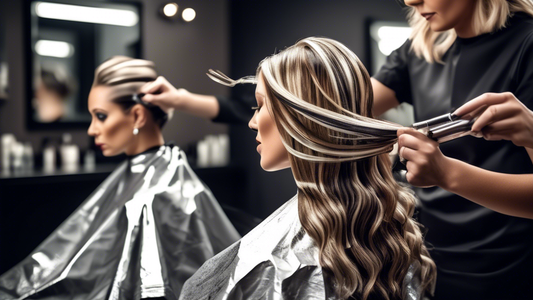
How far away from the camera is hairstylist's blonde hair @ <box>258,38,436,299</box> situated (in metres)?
0.95

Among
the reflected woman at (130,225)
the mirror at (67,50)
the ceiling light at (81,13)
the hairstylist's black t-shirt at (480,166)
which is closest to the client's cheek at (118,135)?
the reflected woman at (130,225)

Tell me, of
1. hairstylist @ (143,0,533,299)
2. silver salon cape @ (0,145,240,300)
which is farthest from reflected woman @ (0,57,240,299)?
hairstylist @ (143,0,533,299)

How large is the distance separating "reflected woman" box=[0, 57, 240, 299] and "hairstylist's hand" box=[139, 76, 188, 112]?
0.05 metres

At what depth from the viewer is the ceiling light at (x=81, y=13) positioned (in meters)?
2.91

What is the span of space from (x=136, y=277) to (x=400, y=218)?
79 centimetres

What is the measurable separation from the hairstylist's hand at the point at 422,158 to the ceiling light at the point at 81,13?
8.16ft

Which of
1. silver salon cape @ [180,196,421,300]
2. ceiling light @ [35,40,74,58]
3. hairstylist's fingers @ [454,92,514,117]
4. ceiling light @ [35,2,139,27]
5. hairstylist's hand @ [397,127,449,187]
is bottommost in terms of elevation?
silver salon cape @ [180,196,421,300]

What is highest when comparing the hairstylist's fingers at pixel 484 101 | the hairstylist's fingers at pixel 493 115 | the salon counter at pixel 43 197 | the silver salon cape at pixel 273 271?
the hairstylist's fingers at pixel 484 101

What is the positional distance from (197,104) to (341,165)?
745mm

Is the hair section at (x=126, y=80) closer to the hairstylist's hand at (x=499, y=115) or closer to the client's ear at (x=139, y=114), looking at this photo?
the client's ear at (x=139, y=114)

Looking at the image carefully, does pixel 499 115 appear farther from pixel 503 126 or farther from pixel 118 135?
pixel 118 135

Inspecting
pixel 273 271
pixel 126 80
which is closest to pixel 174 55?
pixel 126 80

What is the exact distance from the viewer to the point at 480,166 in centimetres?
126

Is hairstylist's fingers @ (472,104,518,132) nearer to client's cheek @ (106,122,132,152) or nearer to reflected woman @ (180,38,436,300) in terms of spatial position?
reflected woman @ (180,38,436,300)
